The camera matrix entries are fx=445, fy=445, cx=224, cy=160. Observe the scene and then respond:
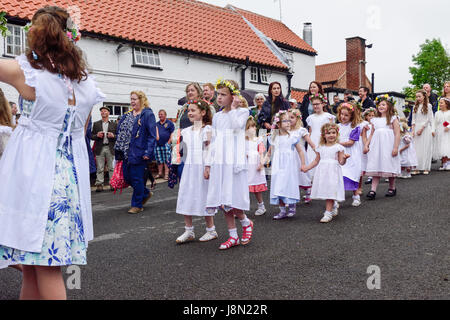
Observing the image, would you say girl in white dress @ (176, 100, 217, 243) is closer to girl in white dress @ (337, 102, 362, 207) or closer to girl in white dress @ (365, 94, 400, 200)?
girl in white dress @ (337, 102, 362, 207)

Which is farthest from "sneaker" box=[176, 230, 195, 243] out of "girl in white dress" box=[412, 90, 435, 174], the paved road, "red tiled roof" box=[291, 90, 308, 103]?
"red tiled roof" box=[291, 90, 308, 103]

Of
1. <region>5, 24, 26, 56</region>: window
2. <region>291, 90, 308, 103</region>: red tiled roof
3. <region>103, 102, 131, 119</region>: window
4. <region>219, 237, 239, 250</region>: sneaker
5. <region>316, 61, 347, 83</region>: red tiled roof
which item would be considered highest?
<region>316, 61, 347, 83</region>: red tiled roof

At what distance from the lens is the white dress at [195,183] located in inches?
224

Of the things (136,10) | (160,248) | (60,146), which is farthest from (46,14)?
(136,10)

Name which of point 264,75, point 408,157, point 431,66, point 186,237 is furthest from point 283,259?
point 431,66

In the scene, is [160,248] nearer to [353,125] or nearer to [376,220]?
[376,220]

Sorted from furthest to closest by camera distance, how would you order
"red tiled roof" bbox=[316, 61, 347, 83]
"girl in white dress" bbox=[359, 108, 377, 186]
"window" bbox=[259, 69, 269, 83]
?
"red tiled roof" bbox=[316, 61, 347, 83]
"window" bbox=[259, 69, 269, 83]
"girl in white dress" bbox=[359, 108, 377, 186]

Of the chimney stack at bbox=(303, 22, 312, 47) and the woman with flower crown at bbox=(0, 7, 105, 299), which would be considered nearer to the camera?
the woman with flower crown at bbox=(0, 7, 105, 299)

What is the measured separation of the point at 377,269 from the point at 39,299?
2.99 meters

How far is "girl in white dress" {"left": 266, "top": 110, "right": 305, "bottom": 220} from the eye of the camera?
7203 mm

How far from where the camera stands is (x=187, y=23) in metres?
22.7

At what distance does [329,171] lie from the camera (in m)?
7.07

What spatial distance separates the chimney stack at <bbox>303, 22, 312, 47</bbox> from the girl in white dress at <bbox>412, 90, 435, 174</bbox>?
25993 mm

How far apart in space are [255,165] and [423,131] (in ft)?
23.4
